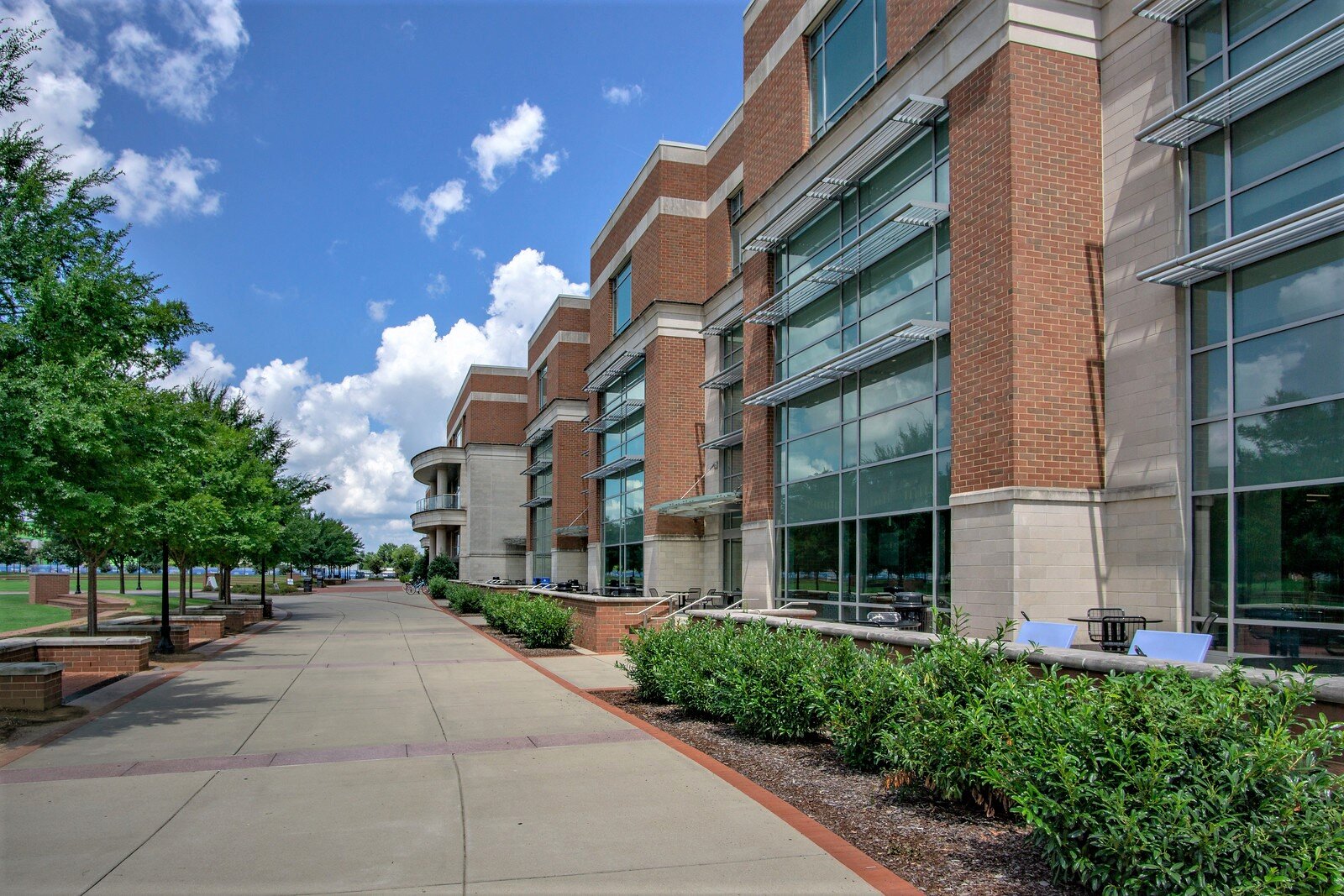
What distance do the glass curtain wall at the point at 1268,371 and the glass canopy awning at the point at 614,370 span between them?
63.4 ft

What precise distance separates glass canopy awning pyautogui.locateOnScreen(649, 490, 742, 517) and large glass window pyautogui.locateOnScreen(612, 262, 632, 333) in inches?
334

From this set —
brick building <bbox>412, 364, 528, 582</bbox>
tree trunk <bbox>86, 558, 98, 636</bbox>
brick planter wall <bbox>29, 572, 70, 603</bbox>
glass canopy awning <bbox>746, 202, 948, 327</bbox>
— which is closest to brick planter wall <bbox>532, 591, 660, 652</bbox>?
glass canopy awning <bbox>746, 202, 948, 327</bbox>

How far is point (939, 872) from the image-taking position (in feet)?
18.3

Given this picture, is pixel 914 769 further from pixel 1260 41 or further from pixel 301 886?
pixel 1260 41

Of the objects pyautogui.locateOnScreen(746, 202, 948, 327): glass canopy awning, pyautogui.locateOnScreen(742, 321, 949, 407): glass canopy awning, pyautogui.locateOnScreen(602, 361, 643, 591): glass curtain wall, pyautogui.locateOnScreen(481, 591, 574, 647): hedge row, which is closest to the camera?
pyautogui.locateOnScreen(742, 321, 949, 407): glass canopy awning

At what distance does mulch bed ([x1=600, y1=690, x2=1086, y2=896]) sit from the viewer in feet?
18.0

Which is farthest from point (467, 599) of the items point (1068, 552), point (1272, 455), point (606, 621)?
point (1272, 455)

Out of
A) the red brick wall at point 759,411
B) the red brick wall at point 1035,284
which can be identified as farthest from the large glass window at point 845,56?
the red brick wall at point 1035,284

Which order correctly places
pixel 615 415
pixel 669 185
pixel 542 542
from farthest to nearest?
pixel 542 542, pixel 615 415, pixel 669 185

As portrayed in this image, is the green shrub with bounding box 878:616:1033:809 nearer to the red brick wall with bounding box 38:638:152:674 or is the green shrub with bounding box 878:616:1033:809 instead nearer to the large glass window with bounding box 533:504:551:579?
the red brick wall with bounding box 38:638:152:674

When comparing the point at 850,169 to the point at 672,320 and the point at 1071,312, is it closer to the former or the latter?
the point at 1071,312

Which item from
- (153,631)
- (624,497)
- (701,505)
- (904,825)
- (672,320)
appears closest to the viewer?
(904,825)

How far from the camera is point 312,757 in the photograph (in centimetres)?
921

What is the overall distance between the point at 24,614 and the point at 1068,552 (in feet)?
126
